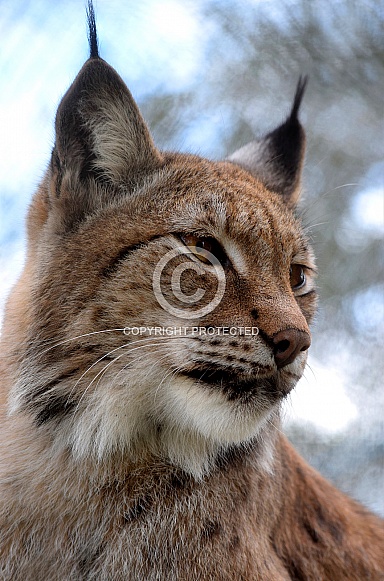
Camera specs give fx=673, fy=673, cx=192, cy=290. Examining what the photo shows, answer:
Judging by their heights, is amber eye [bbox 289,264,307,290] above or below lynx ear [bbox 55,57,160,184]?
below

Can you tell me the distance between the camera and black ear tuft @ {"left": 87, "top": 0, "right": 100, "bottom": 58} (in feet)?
10.6

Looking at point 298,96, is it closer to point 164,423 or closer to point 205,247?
point 205,247

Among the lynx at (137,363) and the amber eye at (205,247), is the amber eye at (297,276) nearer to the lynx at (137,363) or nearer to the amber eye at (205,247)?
the lynx at (137,363)

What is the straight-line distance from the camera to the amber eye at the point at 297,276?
3543 millimetres

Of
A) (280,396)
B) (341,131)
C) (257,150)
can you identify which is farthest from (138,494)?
(341,131)

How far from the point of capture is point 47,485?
123 inches

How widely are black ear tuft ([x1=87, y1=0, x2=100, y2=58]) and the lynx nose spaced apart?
64.4 inches

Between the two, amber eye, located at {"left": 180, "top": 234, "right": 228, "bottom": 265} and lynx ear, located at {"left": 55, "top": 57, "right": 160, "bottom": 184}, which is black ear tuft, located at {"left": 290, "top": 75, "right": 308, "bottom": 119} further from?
amber eye, located at {"left": 180, "top": 234, "right": 228, "bottom": 265}

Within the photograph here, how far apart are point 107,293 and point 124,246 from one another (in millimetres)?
251

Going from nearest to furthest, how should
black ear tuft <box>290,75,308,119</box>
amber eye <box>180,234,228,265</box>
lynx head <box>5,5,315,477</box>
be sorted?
lynx head <box>5,5,315,477</box>, amber eye <box>180,234,228,265</box>, black ear tuft <box>290,75,308,119</box>

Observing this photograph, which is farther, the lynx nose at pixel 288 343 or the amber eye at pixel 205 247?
the amber eye at pixel 205 247

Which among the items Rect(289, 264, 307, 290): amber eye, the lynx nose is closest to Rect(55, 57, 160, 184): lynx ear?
Rect(289, 264, 307, 290): amber eye

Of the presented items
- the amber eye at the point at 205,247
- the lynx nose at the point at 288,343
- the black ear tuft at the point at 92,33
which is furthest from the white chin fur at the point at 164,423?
the black ear tuft at the point at 92,33

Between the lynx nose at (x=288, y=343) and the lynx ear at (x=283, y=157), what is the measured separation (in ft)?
5.03
